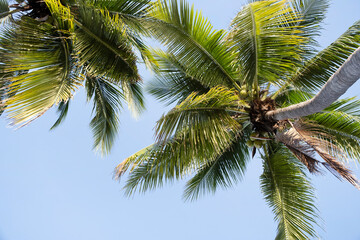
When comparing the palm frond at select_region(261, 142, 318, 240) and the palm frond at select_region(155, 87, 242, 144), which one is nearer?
the palm frond at select_region(155, 87, 242, 144)

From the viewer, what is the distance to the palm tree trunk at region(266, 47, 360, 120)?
3838 mm

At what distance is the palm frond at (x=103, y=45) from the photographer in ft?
21.5

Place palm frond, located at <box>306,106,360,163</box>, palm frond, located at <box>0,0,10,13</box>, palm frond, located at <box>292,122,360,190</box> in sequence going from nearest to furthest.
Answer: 1. palm frond, located at <box>292,122,360,190</box>
2. palm frond, located at <box>306,106,360,163</box>
3. palm frond, located at <box>0,0,10,13</box>

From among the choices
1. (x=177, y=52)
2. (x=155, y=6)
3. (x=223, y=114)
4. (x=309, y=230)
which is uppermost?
(x=155, y=6)

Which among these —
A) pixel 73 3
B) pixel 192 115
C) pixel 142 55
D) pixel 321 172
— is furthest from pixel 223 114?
pixel 73 3

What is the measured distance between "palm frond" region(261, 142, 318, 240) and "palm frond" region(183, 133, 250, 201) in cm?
66

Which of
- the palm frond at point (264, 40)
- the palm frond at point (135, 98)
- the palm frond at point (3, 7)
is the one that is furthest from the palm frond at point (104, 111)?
the palm frond at point (264, 40)

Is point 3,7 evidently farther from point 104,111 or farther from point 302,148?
point 302,148

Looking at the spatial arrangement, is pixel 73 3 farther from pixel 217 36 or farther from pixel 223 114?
pixel 223 114

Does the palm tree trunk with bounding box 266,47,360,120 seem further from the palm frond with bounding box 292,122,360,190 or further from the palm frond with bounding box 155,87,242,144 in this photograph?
the palm frond with bounding box 155,87,242,144

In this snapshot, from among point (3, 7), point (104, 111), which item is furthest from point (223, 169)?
point (3, 7)

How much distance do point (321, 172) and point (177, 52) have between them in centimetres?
324

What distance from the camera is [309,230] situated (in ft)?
22.2

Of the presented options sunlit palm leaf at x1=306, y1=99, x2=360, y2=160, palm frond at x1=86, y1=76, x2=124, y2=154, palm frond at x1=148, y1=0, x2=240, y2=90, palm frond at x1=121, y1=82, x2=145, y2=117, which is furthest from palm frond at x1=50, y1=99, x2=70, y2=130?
sunlit palm leaf at x1=306, y1=99, x2=360, y2=160
